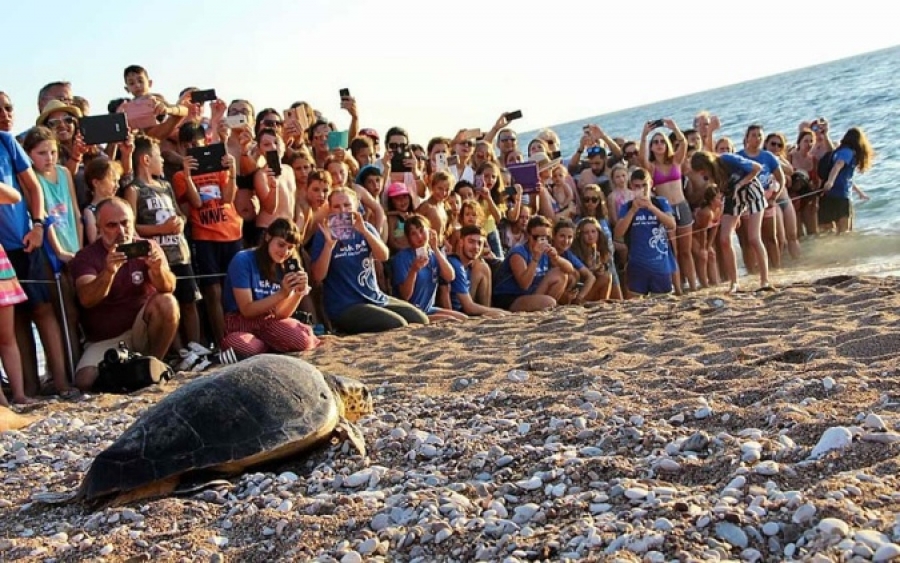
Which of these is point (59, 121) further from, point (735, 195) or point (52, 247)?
point (735, 195)

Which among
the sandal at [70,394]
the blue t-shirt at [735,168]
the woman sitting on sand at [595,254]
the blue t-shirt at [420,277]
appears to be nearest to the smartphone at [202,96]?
the blue t-shirt at [420,277]

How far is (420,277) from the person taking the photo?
7.52 metres

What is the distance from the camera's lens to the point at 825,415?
310 cm

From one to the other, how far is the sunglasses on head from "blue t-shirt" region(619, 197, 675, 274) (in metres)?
5.40

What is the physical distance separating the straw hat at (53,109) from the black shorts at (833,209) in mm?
9766

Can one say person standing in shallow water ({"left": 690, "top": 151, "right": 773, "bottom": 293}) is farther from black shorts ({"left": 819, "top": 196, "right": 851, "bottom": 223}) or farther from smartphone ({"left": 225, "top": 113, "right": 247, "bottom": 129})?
smartphone ({"left": 225, "top": 113, "right": 247, "bottom": 129})

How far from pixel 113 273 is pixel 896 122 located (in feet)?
74.1

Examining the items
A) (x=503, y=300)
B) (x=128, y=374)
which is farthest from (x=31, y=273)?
(x=503, y=300)

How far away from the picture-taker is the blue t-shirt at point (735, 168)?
8023 millimetres

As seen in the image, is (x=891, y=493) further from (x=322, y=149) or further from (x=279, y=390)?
(x=322, y=149)

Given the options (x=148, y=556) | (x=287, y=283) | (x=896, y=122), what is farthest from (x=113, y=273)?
(x=896, y=122)

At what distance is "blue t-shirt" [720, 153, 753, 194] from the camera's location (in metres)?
8.02

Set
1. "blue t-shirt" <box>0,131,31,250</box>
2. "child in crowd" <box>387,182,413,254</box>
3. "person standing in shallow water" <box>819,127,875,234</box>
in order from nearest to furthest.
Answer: "blue t-shirt" <box>0,131,31,250</box>, "child in crowd" <box>387,182,413,254</box>, "person standing in shallow water" <box>819,127,875,234</box>

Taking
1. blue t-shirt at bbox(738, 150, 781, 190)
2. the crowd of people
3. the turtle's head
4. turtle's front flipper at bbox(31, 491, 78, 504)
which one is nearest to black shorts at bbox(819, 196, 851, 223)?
the crowd of people
